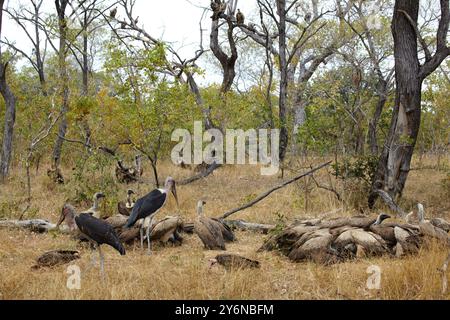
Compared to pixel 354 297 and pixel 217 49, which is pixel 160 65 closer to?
pixel 217 49

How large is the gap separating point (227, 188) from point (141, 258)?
578 centimetres

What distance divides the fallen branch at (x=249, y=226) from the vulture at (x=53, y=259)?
2432mm

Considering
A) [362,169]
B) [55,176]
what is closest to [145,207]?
→ [362,169]

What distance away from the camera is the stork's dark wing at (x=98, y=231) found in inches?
203

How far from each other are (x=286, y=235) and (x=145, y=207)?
5.51 feet

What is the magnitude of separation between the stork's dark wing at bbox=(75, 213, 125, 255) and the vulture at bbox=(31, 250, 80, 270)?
0.62m

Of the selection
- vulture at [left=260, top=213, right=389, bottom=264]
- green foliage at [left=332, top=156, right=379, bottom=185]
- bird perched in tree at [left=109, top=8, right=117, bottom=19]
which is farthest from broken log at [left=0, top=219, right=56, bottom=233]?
bird perched in tree at [left=109, top=8, right=117, bottom=19]

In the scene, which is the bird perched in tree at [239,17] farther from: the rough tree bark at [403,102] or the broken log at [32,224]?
the broken log at [32,224]

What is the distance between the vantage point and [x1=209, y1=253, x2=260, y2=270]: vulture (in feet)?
17.3

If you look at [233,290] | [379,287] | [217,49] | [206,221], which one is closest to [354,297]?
[379,287]

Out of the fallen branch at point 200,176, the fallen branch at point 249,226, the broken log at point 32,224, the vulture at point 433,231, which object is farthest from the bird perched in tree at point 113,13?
the vulture at point 433,231

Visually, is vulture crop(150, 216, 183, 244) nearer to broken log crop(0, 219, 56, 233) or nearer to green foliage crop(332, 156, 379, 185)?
broken log crop(0, 219, 56, 233)

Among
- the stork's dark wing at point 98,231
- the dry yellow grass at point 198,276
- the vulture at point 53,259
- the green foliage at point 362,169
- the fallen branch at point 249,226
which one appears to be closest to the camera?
the dry yellow grass at point 198,276

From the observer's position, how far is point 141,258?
6020 millimetres
